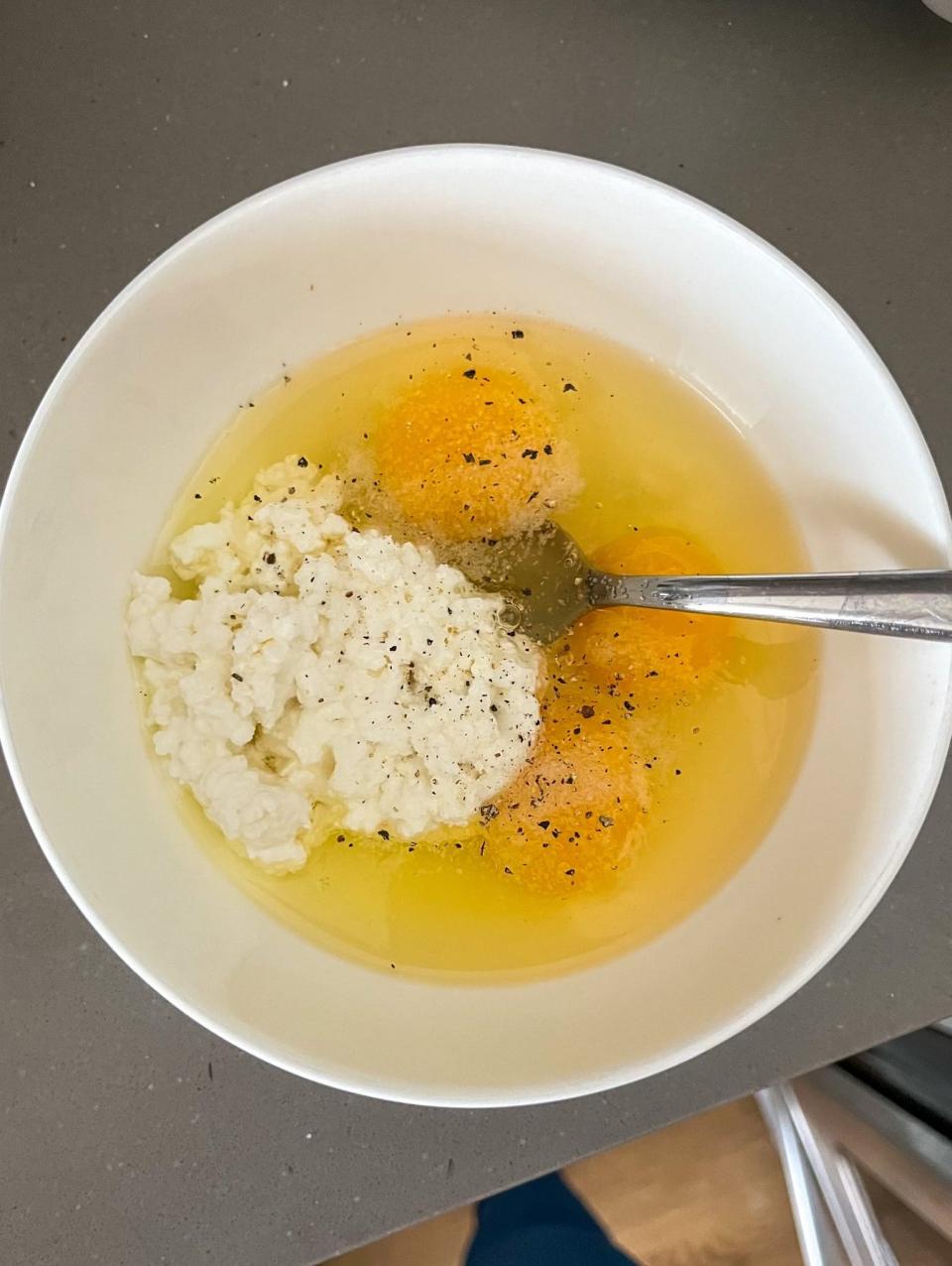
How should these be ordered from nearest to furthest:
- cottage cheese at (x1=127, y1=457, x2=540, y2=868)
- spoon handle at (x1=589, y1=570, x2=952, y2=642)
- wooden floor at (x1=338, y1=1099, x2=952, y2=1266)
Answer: spoon handle at (x1=589, y1=570, x2=952, y2=642)
cottage cheese at (x1=127, y1=457, x2=540, y2=868)
wooden floor at (x1=338, y1=1099, x2=952, y2=1266)

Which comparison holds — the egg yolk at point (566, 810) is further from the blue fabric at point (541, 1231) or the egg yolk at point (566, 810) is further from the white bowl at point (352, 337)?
the blue fabric at point (541, 1231)

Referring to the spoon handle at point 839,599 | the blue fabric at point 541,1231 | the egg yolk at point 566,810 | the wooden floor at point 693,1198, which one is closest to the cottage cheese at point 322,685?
the egg yolk at point 566,810

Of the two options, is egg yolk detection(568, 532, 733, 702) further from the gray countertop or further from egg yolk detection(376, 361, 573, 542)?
the gray countertop

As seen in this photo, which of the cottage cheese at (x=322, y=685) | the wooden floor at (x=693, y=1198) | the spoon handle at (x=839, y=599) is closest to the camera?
the spoon handle at (x=839, y=599)

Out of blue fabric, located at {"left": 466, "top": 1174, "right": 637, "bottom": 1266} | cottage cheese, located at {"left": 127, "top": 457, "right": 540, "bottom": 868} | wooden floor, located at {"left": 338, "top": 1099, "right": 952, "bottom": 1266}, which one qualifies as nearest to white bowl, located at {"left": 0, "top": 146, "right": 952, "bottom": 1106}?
cottage cheese, located at {"left": 127, "top": 457, "right": 540, "bottom": 868}

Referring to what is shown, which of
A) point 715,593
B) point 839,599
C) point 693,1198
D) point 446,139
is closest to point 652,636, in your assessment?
point 715,593

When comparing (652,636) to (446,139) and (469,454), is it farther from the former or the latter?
(446,139)

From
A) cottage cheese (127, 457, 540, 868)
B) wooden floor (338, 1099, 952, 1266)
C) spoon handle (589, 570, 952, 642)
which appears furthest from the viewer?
wooden floor (338, 1099, 952, 1266)
